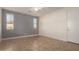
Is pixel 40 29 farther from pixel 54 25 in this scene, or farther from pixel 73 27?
pixel 73 27

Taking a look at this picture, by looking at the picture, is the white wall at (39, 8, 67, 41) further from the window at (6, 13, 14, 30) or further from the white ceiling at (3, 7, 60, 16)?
the window at (6, 13, 14, 30)

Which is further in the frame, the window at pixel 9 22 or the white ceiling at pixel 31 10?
the window at pixel 9 22

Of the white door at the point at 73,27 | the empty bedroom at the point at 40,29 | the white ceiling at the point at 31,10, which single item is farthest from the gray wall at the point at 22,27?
the white door at the point at 73,27

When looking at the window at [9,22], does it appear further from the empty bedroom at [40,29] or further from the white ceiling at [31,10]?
the white ceiling at [31,10]

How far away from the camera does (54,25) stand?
2100mm

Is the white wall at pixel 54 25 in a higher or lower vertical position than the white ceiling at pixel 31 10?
lower

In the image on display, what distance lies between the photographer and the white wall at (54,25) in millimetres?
1992

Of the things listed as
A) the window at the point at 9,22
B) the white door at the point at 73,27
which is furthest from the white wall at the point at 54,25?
the window at the point at 9,22

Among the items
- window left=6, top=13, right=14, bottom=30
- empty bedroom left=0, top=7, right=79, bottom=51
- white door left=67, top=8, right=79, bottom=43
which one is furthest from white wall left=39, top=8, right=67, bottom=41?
window left=6, top=13, right=14, bottom=30

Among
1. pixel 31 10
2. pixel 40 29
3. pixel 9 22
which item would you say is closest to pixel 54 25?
pixel 40 29

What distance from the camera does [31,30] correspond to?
2.13 meters
